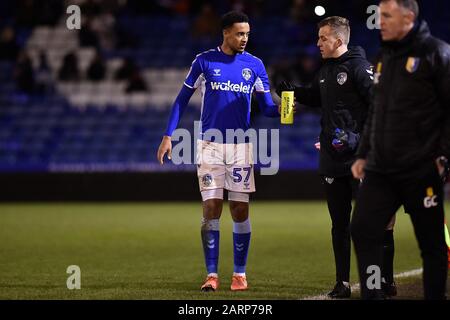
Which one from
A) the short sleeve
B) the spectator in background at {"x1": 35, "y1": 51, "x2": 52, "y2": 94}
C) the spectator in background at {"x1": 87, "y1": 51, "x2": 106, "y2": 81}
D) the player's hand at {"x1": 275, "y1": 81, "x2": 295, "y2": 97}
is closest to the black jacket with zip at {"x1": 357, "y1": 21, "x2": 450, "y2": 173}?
the player's hand at {"x1": 275, "y1": 81, "x2": 295, "y2": 97}

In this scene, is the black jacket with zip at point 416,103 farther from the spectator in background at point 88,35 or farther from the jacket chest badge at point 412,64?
the spectator in background at point 88,35

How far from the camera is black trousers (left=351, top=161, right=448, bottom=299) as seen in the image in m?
5.86

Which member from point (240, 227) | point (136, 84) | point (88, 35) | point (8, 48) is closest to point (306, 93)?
point (240, 227)

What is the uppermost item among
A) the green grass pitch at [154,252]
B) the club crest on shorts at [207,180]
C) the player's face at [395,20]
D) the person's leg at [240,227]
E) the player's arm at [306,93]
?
the player's face at [395,20]

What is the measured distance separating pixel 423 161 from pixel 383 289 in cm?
186

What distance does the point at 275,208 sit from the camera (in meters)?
17.4

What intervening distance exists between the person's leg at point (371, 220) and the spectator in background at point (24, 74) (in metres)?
16.0

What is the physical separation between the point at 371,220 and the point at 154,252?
17.0 ft

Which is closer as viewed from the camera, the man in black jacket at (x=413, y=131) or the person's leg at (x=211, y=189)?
the man in black jacket at (x=413, y=131)

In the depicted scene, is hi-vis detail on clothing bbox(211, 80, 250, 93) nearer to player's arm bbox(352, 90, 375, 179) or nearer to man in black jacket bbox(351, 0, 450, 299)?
player's arm bbox(352, 90, 375, 179)

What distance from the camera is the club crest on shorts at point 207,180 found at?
8023 millimetres

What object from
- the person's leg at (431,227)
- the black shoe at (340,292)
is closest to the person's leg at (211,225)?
the black shoe at (340,292)
